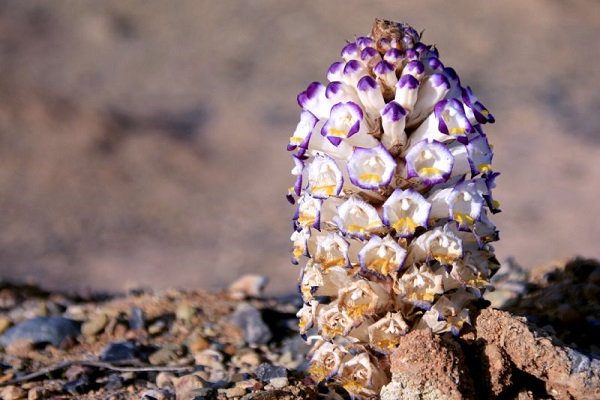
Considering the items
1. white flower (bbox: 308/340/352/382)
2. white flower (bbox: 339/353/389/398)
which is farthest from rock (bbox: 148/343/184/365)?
white flower (bbox: 339/353/389/398)

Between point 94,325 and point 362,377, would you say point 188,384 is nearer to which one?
point 362,377

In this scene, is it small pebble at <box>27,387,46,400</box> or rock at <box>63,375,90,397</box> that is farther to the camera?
rock at <box>63,375,90,397</box>

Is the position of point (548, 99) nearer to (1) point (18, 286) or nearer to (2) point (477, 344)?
(1) point (18, 286)

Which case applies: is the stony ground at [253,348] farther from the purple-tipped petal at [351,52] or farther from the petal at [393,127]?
the purple-tipped petal at [351,52]

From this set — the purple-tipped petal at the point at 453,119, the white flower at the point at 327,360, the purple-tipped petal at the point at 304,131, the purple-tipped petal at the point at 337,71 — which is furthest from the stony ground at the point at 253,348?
the purple-tipped petal at the point at 337,71

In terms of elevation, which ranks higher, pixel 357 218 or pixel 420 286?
pixel 357 218

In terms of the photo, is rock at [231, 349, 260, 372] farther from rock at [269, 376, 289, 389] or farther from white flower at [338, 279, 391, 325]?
white flower at [338, 279, 391, 325]

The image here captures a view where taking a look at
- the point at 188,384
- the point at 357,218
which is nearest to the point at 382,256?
the point at 357,218

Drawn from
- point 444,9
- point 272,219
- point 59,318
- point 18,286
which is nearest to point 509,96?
point 444,9
